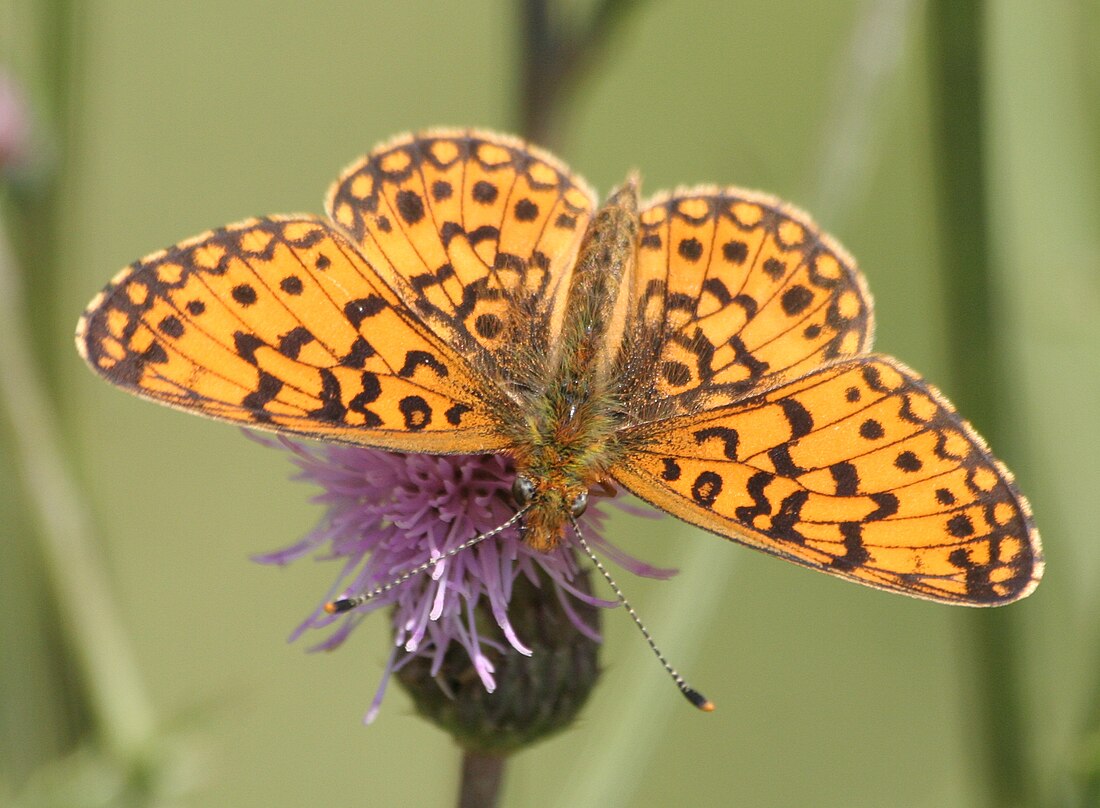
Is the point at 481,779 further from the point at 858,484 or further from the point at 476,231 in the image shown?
the point at 476,231

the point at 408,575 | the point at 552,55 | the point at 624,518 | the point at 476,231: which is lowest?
the point at 408,575

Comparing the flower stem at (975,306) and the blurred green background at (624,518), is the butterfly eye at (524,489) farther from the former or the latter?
the flower stem at (975,306)

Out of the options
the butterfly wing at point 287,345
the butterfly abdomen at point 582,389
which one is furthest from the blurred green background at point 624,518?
the butterfly wing at point 287,345

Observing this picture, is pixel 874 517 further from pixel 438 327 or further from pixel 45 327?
pixel 45 327

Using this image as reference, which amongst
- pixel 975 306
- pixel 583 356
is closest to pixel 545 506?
pixel 583 356

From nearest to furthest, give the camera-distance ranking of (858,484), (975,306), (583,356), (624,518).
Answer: (858,484) < (975,306) < (583,356) < (624,518)
